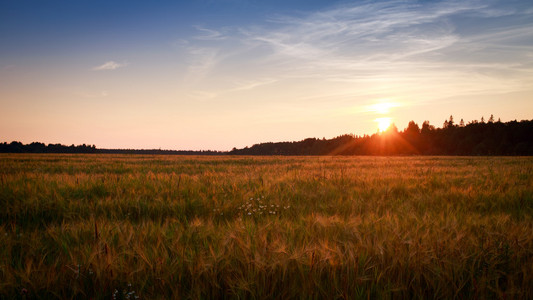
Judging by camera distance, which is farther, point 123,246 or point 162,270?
point 123,246

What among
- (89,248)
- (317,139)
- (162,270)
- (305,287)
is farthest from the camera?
(317,139)

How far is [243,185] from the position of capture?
18.3 feet

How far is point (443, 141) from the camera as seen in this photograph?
102m

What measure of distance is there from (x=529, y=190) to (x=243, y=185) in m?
5.65

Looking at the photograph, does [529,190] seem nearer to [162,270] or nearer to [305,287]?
[305,287]

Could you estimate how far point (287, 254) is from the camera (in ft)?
6.05

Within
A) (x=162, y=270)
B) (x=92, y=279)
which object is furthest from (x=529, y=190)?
(x=92, y=279)

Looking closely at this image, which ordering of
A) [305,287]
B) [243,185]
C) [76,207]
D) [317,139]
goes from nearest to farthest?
[305,287], [76,207], [243,185], [317,139]

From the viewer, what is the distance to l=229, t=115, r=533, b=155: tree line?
8431cm

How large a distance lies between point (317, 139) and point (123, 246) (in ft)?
586

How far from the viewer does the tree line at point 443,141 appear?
8431cm

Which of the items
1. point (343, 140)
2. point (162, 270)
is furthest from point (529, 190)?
point (343, 140)

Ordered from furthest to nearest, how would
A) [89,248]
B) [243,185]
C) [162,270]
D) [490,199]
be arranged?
[243,185] < [490,199] < [89,248] < [162,270]

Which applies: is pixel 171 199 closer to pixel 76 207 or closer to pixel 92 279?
pixel 76 207
